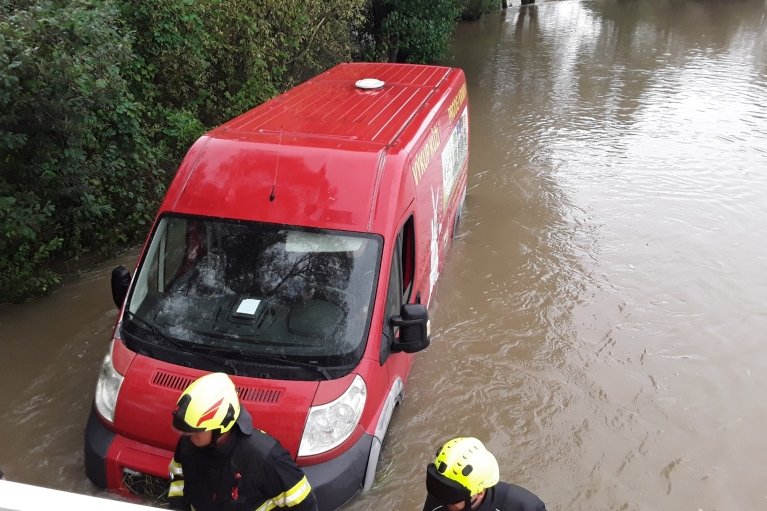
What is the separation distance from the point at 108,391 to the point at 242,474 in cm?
144

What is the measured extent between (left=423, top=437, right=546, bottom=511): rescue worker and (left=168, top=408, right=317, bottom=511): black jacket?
0.69 meters

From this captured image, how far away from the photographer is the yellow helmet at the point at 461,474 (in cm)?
245

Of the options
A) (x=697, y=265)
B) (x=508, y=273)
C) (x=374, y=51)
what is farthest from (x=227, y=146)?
(x=374, y=51)

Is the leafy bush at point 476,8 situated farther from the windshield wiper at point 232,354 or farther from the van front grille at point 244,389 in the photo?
the van front grille at point 244,389

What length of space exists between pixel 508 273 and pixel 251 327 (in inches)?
176

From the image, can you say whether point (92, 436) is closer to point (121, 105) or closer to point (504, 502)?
point (504, 502)

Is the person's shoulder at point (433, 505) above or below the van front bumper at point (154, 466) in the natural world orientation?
above

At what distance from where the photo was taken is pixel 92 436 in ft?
12.3

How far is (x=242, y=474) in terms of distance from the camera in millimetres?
2836

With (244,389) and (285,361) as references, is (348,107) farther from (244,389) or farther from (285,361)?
(244,389)

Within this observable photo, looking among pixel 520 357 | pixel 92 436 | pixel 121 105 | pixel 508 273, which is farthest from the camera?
pixel 508 273

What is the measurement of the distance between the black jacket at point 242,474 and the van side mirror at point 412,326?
4.27ft

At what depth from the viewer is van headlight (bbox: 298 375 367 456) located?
11.6ft

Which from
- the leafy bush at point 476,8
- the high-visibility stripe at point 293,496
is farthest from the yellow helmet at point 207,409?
the leafy bush at point 476,8
